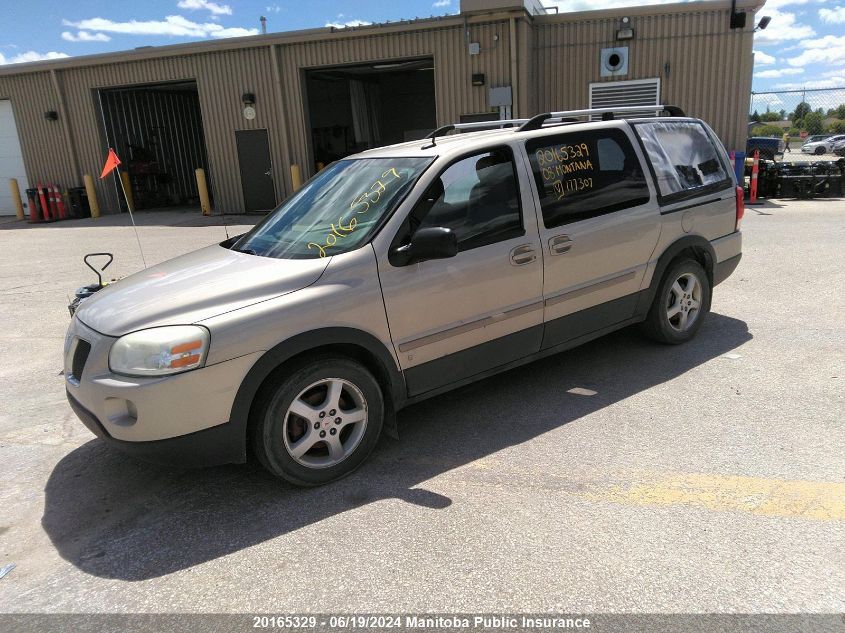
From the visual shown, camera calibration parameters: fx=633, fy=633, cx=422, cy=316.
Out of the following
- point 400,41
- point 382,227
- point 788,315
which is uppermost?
point 400,41

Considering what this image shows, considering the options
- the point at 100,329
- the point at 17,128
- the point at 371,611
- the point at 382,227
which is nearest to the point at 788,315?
the point at 382,227

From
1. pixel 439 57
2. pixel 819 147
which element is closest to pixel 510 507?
pixel 439 57

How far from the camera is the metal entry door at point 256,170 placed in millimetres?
17344

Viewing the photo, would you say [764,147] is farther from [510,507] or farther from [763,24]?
[510,507]

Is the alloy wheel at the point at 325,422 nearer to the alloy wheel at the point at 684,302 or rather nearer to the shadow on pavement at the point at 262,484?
the shadow on pavement at the point at 262,484

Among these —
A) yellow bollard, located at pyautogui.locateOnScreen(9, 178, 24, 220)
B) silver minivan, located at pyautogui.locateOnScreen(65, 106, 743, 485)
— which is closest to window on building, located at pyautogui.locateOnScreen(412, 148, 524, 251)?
silver minivan, located at pyautogui.locateOnScreen(65, 106, 743, 485)

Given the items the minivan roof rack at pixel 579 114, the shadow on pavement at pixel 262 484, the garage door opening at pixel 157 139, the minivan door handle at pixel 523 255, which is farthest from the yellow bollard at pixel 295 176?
the minivan door handle at pixel 523 255

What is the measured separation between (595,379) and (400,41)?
13316mm

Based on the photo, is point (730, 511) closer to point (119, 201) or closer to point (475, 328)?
point (475, 328)

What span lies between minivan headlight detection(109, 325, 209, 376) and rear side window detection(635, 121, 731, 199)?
3.64 m

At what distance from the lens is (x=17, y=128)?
1945 centimetres

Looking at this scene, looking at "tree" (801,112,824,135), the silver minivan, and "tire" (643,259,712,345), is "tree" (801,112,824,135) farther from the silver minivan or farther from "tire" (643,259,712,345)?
the silver minivan

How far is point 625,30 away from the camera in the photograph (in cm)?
1534

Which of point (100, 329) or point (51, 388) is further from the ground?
point (100, 329)
